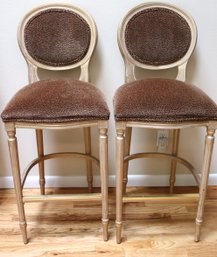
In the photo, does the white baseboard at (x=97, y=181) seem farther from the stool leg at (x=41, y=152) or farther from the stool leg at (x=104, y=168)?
the stool leg at (x=104, y=168)

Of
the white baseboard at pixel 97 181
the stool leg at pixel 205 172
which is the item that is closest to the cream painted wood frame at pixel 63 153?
the white baseboard at pixel 97 181

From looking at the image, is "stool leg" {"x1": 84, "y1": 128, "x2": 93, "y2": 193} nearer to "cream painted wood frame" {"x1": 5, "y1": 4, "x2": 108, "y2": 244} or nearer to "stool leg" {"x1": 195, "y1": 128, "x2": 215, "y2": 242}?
"cream painted wood frame" {"x1": 5, "y1": 4, "x2": 108, "y2": 244}

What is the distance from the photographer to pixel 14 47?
1.43m

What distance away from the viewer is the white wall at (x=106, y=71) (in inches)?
54.7

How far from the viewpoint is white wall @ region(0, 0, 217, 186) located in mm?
1389

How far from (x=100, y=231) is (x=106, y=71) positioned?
691 millimetres

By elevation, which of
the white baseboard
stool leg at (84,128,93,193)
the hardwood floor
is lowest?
the hardwood floor

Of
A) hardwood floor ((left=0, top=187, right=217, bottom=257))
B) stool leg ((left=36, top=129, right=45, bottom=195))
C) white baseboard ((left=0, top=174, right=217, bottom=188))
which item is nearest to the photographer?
hardwood floor ((left=0, top=187, right=217, bottom=257))

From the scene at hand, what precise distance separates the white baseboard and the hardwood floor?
0.29 ft

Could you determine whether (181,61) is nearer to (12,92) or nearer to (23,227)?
(12,92)

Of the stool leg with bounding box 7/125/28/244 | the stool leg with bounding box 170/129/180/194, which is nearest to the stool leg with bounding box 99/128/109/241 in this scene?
the stool leg with bounding box 7/125/28/244

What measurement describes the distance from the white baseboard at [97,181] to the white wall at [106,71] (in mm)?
21

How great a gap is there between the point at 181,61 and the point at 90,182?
709 millimetres

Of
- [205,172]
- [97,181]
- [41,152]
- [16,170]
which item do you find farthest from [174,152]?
[16,170]
